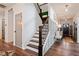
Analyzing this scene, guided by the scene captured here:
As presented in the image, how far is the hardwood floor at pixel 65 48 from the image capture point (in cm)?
168

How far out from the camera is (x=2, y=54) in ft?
5.96

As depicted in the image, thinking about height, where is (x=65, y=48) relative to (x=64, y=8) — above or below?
below

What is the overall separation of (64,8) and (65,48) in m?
0.68

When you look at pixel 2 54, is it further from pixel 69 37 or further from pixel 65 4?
pixel 65 4

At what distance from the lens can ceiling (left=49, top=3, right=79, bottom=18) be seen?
65.5 inches

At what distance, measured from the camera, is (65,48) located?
5.67 feet

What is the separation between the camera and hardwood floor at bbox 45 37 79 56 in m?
1.68

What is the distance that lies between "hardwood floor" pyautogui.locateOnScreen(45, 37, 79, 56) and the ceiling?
41 centimetres

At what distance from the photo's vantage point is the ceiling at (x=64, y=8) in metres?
1.66

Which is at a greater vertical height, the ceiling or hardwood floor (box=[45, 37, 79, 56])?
the ceiling

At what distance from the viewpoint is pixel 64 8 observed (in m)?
1.70

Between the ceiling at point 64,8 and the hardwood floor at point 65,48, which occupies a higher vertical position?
the ceiling at point 64,8

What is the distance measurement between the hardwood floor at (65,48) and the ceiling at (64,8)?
1.36 ft

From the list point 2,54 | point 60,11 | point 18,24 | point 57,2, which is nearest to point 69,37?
point 60,11
